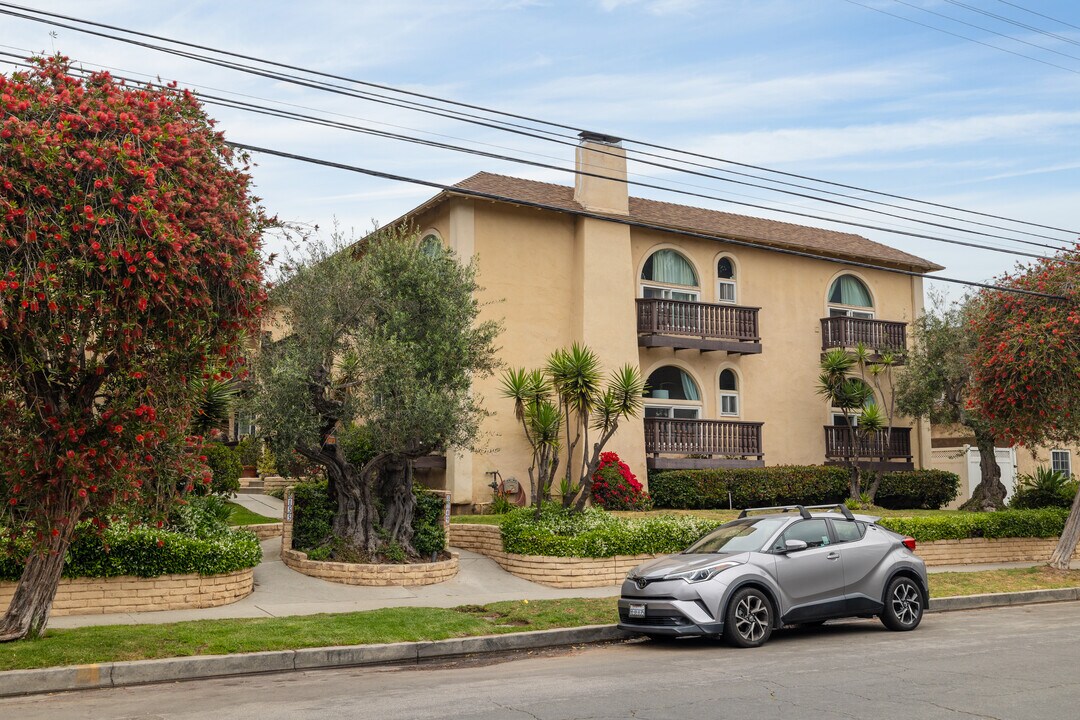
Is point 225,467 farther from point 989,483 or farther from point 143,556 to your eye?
point 989,483

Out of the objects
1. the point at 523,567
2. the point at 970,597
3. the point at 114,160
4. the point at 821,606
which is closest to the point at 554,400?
the point at 523,567

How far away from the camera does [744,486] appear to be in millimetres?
23031

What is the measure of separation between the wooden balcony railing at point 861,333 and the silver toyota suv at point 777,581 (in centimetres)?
1486

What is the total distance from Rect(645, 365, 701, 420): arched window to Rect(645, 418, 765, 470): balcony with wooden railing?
0.69 metres

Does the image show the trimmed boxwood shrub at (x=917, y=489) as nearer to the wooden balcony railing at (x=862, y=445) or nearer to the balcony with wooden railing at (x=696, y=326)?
the wooden balcony railing at (x=862, y=445)

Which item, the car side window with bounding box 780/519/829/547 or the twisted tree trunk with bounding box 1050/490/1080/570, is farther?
the twisted tree trunk with bounding box 1050/490/1080/570

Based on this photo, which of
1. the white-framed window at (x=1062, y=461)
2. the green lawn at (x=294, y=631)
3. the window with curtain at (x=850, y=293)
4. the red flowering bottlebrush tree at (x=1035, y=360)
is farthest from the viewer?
the white-framed window at (x=1062, y=461)

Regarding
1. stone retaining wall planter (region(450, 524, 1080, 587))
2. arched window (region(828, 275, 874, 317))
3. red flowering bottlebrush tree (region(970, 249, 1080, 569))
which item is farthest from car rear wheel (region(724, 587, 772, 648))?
arched window (region(828, 275, 874, 317))

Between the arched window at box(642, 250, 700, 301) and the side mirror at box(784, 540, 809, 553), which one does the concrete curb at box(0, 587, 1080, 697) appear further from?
the arched window at box(642, 250, 700, 301)

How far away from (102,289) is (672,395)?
1786 cm

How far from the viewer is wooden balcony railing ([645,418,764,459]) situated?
23.4 metres

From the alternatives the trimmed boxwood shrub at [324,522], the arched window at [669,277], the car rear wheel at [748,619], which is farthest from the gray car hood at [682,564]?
the arched window at [669,277]

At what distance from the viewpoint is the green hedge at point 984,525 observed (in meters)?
18.7

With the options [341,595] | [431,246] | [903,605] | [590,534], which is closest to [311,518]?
[341,595]
